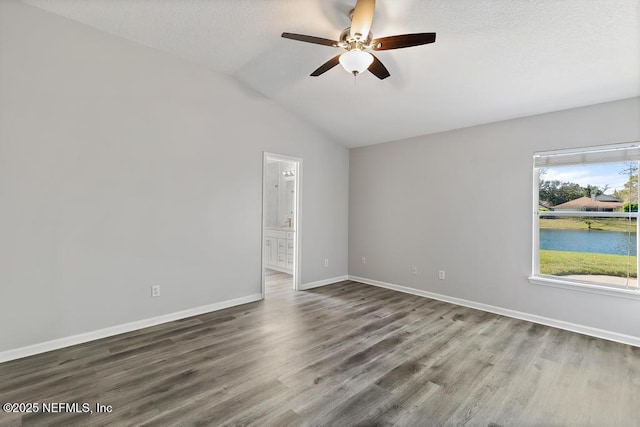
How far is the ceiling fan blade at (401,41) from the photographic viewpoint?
7.22 ft

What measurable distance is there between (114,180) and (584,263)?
549 centimetres

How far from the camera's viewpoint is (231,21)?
2.92 metres

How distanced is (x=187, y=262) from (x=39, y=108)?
2106 millimetres

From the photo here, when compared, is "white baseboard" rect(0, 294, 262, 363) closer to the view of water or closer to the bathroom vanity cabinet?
the bathroom vanity cabinet

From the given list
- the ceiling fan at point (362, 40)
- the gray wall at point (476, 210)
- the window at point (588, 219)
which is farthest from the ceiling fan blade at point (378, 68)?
the window at point (588, 219)

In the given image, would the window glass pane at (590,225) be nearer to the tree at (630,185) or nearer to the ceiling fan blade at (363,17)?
the tree at (630,185)

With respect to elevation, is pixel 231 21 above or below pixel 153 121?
above

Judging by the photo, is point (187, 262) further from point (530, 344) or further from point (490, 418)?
point (530, 344)

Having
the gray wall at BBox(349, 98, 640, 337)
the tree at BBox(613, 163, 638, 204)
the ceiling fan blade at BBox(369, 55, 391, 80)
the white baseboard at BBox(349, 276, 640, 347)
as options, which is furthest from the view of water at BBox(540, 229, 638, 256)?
the ceiling fan blade at BBox(369, 55, 391, 80)

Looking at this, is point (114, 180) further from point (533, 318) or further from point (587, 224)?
point (587, 224)

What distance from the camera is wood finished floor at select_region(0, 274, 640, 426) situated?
6.47 ft

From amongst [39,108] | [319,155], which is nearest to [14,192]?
[39,108]

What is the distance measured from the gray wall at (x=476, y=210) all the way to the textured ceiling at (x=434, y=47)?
286 mm

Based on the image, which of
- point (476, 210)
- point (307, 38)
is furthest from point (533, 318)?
point (307, 38)
